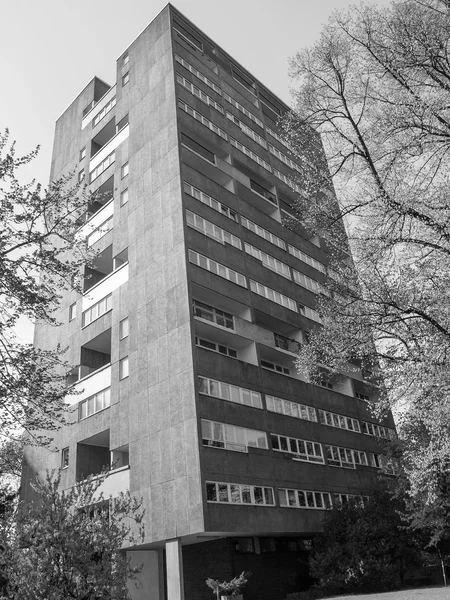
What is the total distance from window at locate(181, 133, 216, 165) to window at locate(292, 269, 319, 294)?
453 inches

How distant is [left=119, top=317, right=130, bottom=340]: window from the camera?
33.1 metres

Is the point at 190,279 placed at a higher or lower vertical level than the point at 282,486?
higher

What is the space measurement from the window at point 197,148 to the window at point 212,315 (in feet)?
39.9

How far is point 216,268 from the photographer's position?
3419 cm

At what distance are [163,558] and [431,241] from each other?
23595 millimetres

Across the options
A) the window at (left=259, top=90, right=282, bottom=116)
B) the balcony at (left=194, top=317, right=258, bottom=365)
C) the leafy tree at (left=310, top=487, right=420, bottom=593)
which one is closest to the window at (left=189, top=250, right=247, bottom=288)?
the balcony at (left=194, top=317, right=258, bottom=365)

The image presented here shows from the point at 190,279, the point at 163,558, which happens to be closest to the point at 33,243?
the point at 190,279

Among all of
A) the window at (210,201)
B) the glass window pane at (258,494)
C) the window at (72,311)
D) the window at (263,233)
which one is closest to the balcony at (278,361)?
the glass window pane at (258,494)

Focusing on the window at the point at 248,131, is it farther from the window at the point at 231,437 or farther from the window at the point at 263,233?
the window at the point at 231,437

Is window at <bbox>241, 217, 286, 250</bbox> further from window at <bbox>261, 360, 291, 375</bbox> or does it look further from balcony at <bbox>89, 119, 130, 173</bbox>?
balcony at <bbox>89, 119, 130, 173</bbox>

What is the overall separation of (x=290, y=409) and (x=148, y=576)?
1302 centimetres

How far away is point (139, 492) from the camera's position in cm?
2769

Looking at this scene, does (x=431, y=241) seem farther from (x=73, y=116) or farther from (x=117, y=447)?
(x=73, y=116)

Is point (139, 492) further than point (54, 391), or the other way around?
point (139, 492)
